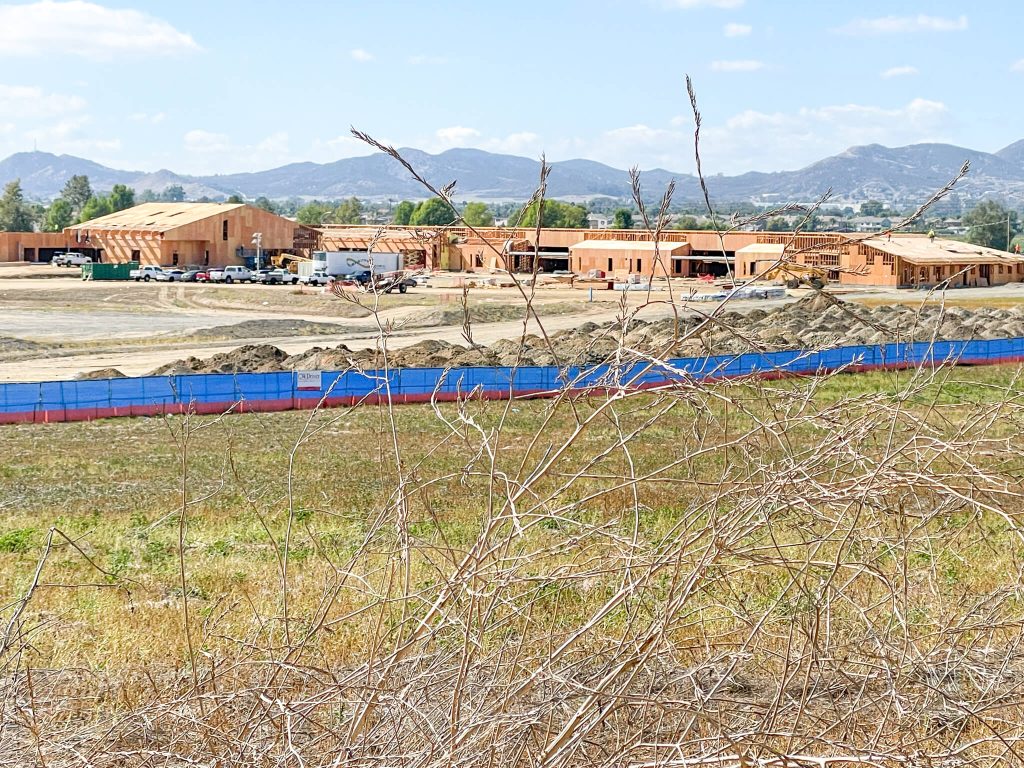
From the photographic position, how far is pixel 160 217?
372 feet

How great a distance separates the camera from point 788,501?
3996 mm

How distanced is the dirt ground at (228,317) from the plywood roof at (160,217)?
473 inches

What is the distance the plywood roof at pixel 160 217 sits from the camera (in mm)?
108188

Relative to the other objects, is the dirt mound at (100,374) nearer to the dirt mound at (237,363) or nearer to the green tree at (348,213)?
the dirt mound at (237,363)

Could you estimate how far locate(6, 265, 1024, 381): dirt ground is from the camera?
48.6 metres

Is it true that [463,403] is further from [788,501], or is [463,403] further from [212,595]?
[212,595]

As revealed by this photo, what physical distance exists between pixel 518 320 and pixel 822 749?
2436 inches

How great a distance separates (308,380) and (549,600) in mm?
24358

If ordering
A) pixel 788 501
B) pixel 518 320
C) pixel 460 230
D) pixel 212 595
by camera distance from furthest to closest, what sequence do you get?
1. pixel 518 320
2. pixel 212 595
3. pixel 460 230
4. pixel 788 501

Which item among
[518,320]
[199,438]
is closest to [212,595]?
[199,438]

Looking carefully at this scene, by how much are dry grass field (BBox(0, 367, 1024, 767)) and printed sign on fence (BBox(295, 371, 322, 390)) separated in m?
8.06

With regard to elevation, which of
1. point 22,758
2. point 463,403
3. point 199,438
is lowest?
point 199,438

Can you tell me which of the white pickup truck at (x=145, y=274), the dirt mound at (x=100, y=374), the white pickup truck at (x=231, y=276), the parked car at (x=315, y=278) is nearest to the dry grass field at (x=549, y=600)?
the dirt mound at (x=100, y=374)

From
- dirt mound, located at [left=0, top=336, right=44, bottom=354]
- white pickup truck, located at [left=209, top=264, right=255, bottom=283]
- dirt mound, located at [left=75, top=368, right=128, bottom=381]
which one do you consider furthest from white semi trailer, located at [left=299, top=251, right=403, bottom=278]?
dirt mound, located at [left=75, top=368, right=128, bottom=381]
